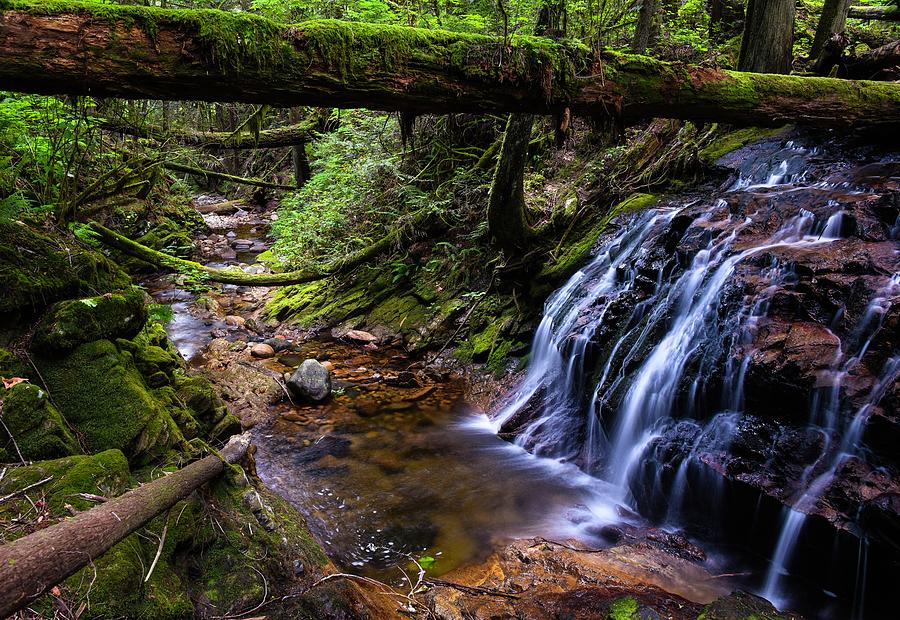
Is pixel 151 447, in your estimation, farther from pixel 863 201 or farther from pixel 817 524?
pixel 863 201

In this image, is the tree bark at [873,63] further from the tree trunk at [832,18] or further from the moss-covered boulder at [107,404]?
the moss-covered boulder at [107,404]

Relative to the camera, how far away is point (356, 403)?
282 inches

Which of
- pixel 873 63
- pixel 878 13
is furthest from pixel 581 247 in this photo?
pixel 878 13

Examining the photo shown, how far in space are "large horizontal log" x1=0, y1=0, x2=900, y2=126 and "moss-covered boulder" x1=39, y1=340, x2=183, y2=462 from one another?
1.79m

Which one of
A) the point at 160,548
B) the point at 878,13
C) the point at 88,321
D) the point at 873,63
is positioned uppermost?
the point at 878,13

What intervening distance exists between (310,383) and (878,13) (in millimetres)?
12695

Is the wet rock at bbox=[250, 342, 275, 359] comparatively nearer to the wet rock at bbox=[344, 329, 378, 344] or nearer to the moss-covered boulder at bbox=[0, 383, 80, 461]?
the wet rock at bbox=[344, 329, 378, 344]

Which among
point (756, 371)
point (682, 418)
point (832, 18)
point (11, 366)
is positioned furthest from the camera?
point (832, 18)

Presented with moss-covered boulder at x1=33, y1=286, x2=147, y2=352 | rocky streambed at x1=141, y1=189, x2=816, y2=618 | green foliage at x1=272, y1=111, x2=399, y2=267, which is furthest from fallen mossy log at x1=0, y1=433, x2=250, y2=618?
green foliage at x1=272, y1=111, x2=399, y2=267

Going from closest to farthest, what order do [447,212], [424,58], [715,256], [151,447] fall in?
1. [151,447]
2. [424,58]
3. [715,256]
4. [447,212]

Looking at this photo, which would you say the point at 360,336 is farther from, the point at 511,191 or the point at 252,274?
the point at 511,191

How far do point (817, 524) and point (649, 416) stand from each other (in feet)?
5.72

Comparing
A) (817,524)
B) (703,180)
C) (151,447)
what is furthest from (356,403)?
(703,180)

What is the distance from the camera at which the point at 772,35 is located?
24.0ft
